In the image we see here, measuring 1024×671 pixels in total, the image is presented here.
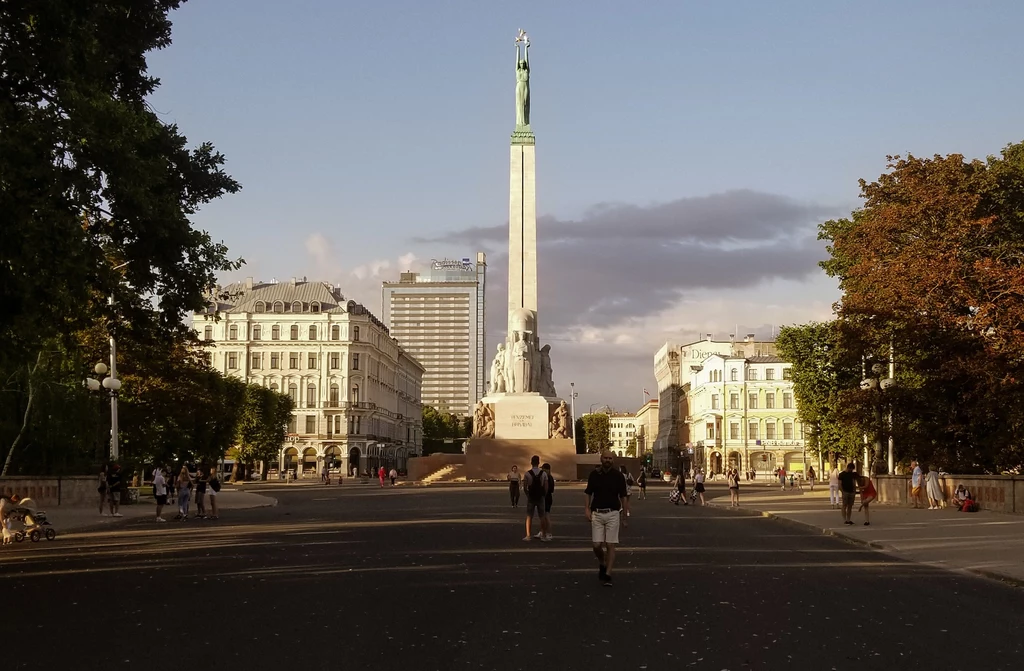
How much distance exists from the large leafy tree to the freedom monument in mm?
26377

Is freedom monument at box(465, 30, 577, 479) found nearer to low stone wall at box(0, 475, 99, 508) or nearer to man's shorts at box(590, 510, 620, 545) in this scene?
low stone wall at box(0, 475, 99, 508)

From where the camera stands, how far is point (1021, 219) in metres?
43.0

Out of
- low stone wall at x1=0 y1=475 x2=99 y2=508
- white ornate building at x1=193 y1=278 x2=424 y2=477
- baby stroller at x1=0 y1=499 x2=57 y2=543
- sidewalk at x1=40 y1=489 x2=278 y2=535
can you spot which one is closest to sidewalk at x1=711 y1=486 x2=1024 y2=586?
baby stroller at x1=0 y1=499 x2=57 y2=543

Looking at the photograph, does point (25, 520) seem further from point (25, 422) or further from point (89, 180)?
point (25, 422)

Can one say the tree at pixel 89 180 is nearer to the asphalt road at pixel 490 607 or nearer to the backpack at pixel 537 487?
the asphalt road at pixel 490 607

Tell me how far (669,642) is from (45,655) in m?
5.35

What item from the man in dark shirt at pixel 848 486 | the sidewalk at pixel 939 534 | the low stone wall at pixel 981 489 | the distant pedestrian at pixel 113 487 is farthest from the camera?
the distant pedestrian at pixel 113 487

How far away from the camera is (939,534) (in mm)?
26016

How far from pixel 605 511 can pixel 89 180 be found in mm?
9355

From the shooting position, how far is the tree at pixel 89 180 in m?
16.9

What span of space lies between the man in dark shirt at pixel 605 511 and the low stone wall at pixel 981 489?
2167cm

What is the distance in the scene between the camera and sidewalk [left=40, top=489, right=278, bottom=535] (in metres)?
31.0

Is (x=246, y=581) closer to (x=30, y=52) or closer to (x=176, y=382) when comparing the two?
(x=30, y=52)

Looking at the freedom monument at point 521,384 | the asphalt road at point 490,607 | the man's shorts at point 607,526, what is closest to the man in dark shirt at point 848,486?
the asphalt road at point 490,607
